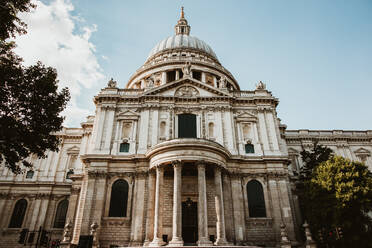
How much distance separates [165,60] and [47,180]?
84.9ft

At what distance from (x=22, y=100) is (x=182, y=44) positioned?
3813 cm

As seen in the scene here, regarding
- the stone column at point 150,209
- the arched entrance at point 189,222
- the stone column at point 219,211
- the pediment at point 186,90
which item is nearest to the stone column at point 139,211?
the stone column at point 150,209

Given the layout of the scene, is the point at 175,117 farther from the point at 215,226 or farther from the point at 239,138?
the point at 215,226

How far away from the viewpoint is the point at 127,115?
95.7 feet

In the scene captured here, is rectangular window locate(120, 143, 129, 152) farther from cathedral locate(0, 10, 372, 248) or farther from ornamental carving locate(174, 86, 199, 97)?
ornamental carving locate(174, 86, 199, 97)

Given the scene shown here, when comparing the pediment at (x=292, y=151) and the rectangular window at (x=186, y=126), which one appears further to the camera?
the pediment at (x=292, y=151)

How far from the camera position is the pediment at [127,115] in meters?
29.0

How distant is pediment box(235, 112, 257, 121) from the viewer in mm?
29703

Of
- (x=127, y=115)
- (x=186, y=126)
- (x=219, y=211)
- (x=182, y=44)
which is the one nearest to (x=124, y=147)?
(x=127, y=115)

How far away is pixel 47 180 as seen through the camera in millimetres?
36312

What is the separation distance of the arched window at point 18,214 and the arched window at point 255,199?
30.2 metres

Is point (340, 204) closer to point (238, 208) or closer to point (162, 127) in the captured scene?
point (238, 208)

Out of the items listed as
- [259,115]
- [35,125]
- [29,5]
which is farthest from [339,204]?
Answer: [29,5]

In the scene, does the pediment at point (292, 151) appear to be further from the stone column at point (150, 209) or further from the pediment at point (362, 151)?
the stone column at point (150, 209)
